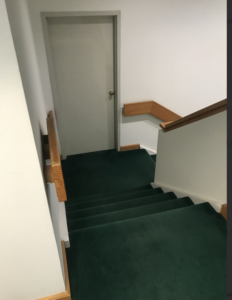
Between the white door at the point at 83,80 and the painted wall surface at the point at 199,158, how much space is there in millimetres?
1315

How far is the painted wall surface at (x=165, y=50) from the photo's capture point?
256cm

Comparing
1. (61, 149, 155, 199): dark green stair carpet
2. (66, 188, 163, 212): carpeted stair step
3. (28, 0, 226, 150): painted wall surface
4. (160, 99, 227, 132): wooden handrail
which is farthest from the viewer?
(61, 149, 155, 199): dark green stair carpet

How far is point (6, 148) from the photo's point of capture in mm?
784

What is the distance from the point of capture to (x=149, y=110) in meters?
3.24

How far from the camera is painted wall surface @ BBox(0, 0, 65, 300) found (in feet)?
2.29

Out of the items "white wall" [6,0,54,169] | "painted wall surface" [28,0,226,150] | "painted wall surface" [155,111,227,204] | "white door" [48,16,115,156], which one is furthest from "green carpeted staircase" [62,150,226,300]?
"painted wall surface" [28,0,226,150]

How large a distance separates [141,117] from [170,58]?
934 millimetres

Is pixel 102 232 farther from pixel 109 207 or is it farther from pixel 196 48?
pixel 196 48

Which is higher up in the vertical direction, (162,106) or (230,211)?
(162,106)

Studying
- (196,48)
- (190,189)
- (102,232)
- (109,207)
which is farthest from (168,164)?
(196,48)

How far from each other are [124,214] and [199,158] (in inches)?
32.7

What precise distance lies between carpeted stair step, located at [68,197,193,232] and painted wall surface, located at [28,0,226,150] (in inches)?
64.9

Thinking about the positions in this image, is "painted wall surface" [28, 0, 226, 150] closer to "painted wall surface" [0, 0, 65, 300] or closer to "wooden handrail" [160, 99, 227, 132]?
"wooden handrail" [160, 99, 227, 132]

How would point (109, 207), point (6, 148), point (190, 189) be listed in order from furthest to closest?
point (109, 207) → point (190, 189) → point (6, 148)
